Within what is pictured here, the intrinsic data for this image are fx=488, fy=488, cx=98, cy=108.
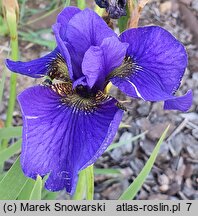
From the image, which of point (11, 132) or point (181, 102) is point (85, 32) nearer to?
point (181, 102)

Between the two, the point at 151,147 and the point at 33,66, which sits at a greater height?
the point at 33,66

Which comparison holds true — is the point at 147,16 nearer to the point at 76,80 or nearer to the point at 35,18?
the point at 35,18

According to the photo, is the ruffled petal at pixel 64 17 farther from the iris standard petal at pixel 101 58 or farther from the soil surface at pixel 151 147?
the soil surface at pixel 151 147

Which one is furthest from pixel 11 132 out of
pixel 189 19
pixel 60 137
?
pixel 189 19

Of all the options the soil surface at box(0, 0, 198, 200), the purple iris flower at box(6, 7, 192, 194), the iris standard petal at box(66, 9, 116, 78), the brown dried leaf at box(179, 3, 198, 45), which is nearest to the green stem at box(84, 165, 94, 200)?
the purple iris flower at box(6, 7, 192, 194)

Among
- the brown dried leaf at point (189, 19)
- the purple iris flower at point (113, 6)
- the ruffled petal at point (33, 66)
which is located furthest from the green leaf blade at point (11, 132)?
the brown dried leaf at point (189, 19)

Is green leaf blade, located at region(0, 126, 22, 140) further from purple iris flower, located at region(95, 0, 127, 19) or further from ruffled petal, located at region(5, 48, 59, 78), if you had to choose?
purple iris flower, located at region(95, 0, 127, 19)

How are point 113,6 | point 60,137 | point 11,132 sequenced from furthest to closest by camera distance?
point 11,132 → point 113,6 → point 60,137
